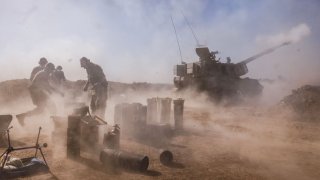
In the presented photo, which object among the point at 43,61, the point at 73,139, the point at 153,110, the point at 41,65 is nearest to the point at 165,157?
the point at 73,139

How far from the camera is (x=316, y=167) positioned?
7.72 m

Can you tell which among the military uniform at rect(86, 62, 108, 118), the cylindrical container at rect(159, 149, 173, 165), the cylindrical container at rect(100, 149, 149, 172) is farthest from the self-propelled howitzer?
the cylindrical container at rect(100, 149, 149, 172)

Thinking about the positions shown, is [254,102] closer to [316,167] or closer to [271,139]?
[271,139]

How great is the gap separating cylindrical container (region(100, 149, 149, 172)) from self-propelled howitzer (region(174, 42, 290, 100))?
20.1 metres

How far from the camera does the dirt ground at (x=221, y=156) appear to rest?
695 centimetres

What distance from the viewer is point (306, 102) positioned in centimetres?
1845

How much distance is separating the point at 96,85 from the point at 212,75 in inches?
640

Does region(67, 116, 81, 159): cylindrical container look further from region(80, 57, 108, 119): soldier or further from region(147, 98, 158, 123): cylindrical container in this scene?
region(147, 98, 158, 123): cylindrical container

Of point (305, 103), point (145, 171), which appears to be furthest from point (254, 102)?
point (145, 171)

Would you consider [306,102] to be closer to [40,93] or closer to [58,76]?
[58,76]

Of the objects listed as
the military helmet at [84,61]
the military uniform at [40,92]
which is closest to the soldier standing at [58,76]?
the military uniform at [40,92]

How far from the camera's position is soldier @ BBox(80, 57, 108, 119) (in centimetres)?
1225

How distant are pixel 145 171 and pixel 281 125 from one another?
9.47 meters

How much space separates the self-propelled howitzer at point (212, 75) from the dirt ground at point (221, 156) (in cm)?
1368
